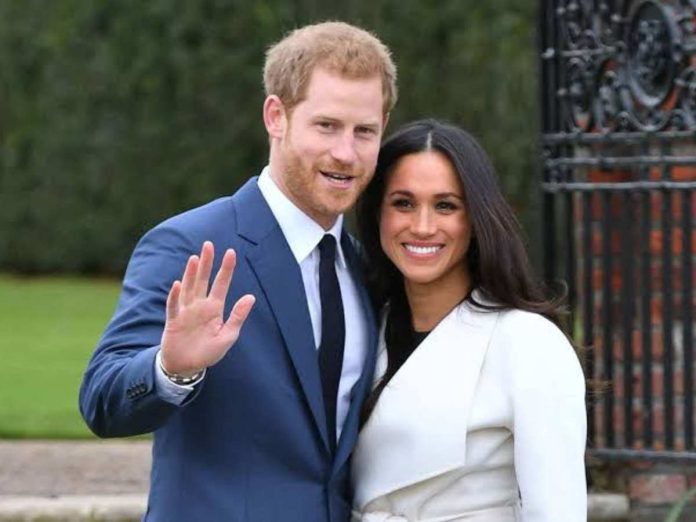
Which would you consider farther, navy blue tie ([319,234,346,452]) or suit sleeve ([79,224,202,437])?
navy blue tie ([319,234,346,452])

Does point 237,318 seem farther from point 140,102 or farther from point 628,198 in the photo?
point 140,102

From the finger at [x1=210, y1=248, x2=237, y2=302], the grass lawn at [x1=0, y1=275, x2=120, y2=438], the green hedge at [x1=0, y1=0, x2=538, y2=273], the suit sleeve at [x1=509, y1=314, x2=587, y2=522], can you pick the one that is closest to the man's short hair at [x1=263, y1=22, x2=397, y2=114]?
the finger at [x1=210, y1=248, x2=237, y2=302]

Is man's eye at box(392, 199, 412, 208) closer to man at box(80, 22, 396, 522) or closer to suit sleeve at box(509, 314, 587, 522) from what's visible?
man at box(80, 22, 396, 522)

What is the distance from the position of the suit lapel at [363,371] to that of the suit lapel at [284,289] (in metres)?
0.05

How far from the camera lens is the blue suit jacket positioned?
357 cm

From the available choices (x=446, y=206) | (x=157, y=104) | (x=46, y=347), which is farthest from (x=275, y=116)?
(x=157, y=104)

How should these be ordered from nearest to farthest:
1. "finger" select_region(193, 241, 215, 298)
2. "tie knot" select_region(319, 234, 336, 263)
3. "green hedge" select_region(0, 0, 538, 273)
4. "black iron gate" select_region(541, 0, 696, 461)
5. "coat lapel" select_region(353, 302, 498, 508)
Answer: "finger" select_region(193, 241, 215, 298) < "coat lapel" select_region(353, 302, 498, 508) < "tie knot" select_region(319, 234, 336, 263) < "black iron gate" select_region(541, 0, 696, 461) < "green hedge" select_region(0, 0, 538, 273)

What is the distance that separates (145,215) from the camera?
55.2 feet

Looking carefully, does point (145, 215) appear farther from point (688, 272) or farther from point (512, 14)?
A: point (688, 272)

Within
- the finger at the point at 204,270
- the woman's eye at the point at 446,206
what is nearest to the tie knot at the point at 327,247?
the woman's eye at the point at 446,206

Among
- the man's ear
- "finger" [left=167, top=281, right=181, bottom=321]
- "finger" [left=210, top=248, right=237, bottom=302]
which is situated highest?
the man's ear

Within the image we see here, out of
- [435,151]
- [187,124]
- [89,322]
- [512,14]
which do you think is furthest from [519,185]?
[435,151]

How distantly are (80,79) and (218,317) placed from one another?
13630 mm

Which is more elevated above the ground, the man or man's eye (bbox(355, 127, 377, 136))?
man's eye (bbox(355, 127, 377, 136))
